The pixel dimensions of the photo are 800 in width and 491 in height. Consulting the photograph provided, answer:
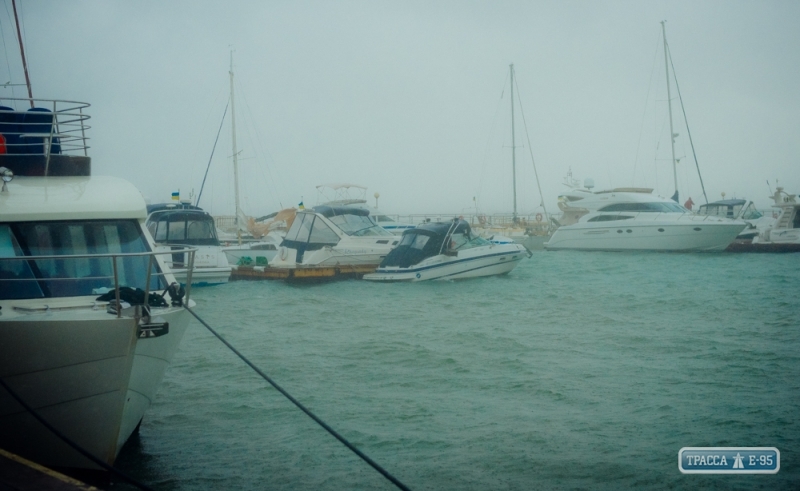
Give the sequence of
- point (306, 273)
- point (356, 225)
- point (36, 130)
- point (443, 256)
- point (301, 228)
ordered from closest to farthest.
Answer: point (36, 130), point (443, 256), point (306, 273), point (301, 228), point (356, 225)

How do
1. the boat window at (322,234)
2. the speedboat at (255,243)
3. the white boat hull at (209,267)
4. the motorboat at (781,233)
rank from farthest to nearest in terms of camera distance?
1. the motorboat at (781,233)
2. the speedboat at (255,243)
3. the boat window at (322,234)
4. the white boat hull at (209,267)

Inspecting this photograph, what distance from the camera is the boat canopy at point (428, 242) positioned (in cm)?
2161

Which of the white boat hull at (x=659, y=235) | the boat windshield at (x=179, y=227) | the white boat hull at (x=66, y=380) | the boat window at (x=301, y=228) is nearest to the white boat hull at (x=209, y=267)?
the boat windshield at (x=179, y=227)

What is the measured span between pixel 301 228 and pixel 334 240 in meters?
1.32

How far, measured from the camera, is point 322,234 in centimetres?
2359

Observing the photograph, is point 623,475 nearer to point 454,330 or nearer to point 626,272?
point 454,330

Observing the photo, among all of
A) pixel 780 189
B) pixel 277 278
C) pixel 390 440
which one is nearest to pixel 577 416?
pixel 390 440

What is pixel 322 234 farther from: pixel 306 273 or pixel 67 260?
pixel 67 260

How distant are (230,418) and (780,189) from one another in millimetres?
29093

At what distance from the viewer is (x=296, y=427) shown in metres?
7.73

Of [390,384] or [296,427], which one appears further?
[390,384]

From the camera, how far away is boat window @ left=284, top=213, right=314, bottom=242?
23703mm

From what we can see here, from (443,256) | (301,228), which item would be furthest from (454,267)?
(301,228)

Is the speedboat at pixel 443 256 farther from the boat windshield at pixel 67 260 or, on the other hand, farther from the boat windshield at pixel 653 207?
the boat windshield at pixel 67 260
